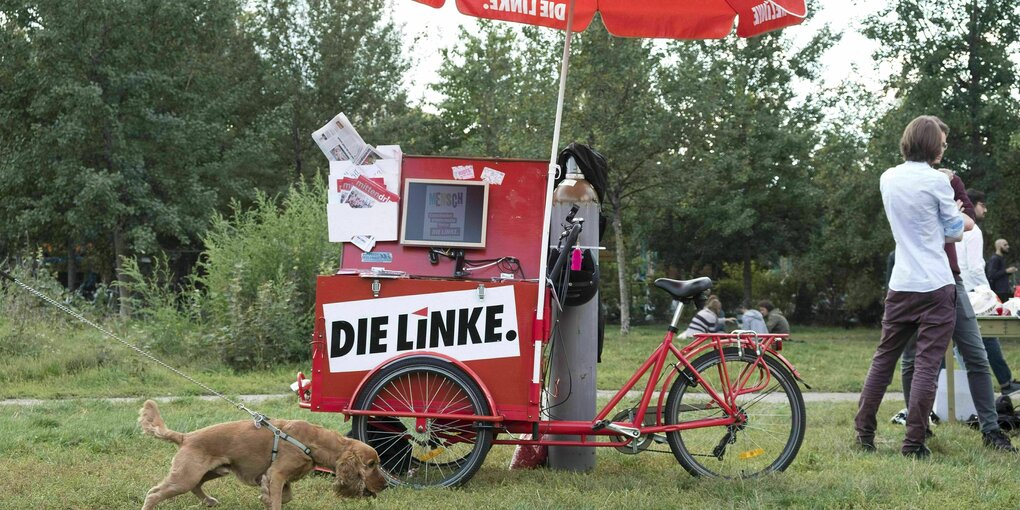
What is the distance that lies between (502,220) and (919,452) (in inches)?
115

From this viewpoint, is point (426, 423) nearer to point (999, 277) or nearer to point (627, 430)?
point (627, 430)

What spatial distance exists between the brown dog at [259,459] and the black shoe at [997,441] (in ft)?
12.9

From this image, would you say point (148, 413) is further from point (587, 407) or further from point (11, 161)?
point (11, 161)

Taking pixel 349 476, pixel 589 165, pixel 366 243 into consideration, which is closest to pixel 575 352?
pixel 589 165

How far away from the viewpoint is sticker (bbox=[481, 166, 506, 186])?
5.68 m

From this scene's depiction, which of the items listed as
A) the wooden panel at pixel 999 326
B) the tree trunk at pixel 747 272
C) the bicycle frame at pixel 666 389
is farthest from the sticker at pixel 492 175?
the tree trunk at pixel 747 272

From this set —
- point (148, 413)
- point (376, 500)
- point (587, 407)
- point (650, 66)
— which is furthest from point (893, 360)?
point (650, 66)

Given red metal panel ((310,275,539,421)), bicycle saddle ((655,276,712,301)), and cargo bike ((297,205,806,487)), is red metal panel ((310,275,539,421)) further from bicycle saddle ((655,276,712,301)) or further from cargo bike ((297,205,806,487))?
bicycle saddle ((655,276,712,301))

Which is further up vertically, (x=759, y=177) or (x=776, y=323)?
(x=759, y=177)

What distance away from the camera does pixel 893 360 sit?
21.0 feet

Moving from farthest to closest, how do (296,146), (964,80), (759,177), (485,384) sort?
(296,146), (759,177), (964,80), (485,384)

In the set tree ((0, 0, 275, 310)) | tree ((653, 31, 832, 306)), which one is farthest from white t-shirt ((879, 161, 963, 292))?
tree ((0, 0, 275, 310))

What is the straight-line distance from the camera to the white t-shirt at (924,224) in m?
6.16

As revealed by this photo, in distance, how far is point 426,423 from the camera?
18.2 ft
